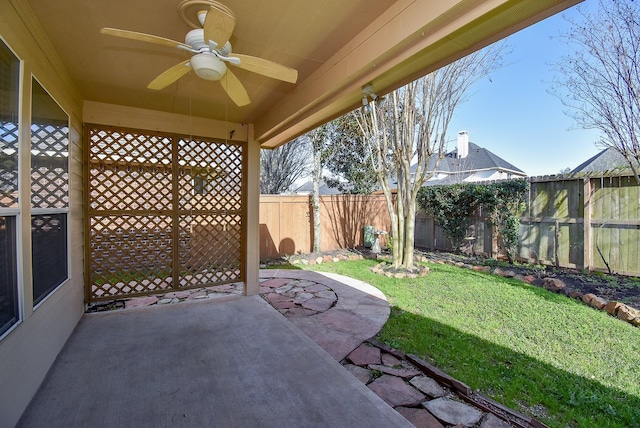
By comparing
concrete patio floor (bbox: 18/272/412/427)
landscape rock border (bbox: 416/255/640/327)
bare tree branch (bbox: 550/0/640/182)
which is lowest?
concrete patio floor (bbox: 18/272/412/427)

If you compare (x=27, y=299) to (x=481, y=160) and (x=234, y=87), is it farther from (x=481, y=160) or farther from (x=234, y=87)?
(x=481, y=160)

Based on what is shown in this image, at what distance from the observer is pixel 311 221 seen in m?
7.82

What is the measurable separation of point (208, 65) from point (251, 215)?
2.59 metres

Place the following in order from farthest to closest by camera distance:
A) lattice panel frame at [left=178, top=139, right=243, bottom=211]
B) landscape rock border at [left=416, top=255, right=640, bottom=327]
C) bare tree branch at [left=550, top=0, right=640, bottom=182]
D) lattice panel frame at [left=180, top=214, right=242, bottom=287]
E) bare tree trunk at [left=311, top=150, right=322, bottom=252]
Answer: bare tree trunk at [left=311, top=150, right=322, bottom=252] < lattice panel frame at [left=180, top=214, right=242, bottom=287] < lattice panel frame at [left=178, top=139, right=243, bottom=211] < bare tree branch at [left=550, top=0, right=640, bottom=182] < landscape rock border at [left=416, top=255, right=640, bottom=327]

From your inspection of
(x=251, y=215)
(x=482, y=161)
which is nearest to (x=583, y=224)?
(x=251, y=215)

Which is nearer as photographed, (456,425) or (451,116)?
(456,425)

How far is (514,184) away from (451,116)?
2.18m

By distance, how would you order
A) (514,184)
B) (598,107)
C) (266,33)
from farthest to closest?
(514,184) → (598,107) → (266,33)

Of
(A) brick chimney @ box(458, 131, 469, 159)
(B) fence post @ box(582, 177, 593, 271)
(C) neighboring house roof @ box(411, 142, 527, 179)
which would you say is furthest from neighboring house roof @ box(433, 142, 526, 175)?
(B) fence post @ box(582, 177, 593, 271)

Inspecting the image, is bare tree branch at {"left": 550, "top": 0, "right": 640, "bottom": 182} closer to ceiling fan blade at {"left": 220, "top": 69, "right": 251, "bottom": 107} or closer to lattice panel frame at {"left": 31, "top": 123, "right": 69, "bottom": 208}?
ceiling fan blade at {"left": 220, "top": 69, "right": 251, "bottom": 107}

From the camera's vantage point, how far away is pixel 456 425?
A: 1.85 meters

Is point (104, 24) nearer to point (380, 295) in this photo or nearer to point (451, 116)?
point (380, 295)

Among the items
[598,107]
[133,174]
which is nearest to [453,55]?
[133,174]

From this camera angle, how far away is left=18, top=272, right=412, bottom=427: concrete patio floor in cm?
183
